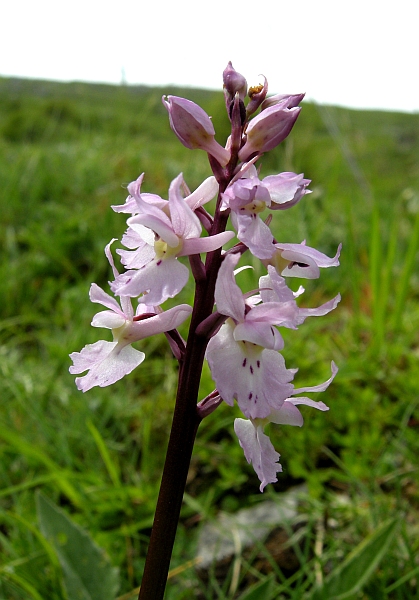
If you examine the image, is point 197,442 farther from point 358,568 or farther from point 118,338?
point 118,338

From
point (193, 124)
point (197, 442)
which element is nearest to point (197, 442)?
point (197, 442)

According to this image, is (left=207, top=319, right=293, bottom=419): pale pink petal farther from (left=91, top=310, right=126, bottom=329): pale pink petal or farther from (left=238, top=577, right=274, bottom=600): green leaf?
(left=238, top=577, right=274, bottom=600): green leaf

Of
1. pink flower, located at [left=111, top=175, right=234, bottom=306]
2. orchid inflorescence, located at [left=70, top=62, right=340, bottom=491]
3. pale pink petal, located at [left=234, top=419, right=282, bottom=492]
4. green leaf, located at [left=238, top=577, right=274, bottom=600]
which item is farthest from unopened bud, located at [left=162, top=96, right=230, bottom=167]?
green leaf, located at [left=238, top=577, right=274, bottom=600]

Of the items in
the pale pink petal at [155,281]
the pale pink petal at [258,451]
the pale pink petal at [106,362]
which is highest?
the pale pink petal at [155,281]

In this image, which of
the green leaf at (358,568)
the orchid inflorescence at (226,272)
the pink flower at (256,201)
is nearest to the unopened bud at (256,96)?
the orchid inflorescence at (226,272)

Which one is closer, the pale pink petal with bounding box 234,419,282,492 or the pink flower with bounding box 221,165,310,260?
the pink flower with bounding box 221,165,310,260

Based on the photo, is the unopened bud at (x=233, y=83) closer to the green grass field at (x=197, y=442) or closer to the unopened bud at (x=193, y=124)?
the unopened bud at (x=193, y=124)
